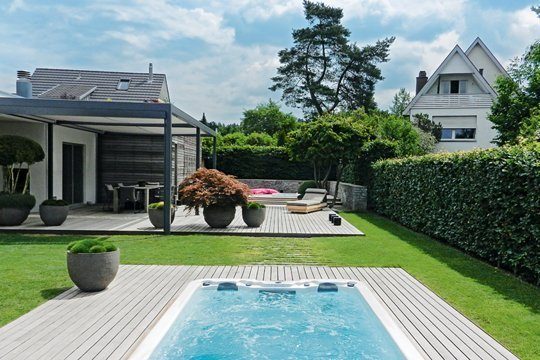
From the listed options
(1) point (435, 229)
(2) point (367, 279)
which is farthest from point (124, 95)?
(2) point (367, 279)

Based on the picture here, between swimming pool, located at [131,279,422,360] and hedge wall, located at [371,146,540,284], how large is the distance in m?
→ 2.68

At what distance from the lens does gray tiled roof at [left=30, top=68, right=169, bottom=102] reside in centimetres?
2291

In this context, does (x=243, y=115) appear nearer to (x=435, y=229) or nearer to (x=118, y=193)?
(x=118, y=193)

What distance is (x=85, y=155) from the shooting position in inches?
678

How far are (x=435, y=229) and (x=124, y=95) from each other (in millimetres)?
16898

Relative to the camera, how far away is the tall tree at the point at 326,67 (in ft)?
111

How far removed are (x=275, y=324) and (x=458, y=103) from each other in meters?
26.5

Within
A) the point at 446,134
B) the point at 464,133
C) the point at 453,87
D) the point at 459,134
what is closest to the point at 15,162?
the point at 446,134

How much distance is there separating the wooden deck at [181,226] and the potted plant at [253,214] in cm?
18

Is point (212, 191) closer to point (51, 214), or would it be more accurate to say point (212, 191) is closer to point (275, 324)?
point (51, 214)

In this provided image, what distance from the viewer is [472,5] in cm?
1280

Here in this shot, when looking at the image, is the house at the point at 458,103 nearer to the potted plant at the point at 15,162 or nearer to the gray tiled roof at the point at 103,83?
the gray tiled roof at the point at 103,83

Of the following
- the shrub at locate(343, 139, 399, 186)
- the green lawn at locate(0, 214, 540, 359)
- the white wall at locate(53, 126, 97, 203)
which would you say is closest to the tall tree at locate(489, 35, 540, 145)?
the shrub at locate(343, 139, 399, 186)

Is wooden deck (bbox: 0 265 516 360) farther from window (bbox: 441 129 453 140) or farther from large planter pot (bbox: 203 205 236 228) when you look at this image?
window (bbox: 441 129 453 140)
